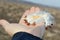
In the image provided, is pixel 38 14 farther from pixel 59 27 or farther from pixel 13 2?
pixel 13 2

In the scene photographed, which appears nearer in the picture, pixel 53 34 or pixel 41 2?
pixel 53 34

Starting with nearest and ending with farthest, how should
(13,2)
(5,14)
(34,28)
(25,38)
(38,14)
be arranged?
(25,38) → (34,28) → (38,14) → (5,14) → (13,2)

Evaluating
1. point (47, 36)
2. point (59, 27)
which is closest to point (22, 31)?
point (47, 36)

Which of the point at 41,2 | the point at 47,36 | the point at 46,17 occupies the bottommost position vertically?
the point at 47,36

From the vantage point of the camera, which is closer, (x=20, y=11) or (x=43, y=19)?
(x=43, y=19)

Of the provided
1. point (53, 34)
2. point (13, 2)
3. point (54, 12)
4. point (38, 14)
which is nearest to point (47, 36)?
point (53, 34)

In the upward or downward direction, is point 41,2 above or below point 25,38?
above

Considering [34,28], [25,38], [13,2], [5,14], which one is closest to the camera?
[25,38]

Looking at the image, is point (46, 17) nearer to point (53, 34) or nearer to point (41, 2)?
point (53, 34)
